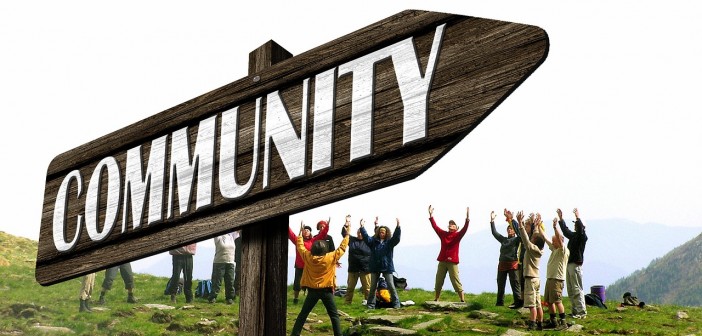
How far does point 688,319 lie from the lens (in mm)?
15703

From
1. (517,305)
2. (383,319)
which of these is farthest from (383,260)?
(517,305)

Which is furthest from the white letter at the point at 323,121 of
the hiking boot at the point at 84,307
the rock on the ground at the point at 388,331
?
the hiking boot at the point at 84,307

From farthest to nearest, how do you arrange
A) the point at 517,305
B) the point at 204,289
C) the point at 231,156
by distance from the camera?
1. the point at 204,289
2. the point at 517,305
3. the point at 231,156

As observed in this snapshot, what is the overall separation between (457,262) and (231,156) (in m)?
13.4

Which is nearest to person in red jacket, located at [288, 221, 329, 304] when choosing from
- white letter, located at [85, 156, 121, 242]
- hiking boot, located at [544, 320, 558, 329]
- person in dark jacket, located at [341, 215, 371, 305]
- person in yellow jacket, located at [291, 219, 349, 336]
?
person in dark jacket, located at [341, 215, 371, 305]

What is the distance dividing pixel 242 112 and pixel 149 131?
60 centimetres

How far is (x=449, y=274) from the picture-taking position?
16156 millimetres

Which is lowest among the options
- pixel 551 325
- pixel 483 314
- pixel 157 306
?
pixel 551 325

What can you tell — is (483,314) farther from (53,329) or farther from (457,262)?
(53,329)

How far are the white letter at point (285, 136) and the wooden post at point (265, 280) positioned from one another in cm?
24

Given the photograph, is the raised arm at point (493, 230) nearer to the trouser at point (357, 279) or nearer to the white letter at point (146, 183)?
the trouser at point (357, 279)

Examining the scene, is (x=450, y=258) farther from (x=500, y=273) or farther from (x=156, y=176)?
(x=156, y=176)

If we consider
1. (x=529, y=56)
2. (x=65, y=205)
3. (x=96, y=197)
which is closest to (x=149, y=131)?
(x=96, y=197)

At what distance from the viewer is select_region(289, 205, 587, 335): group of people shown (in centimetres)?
1226
